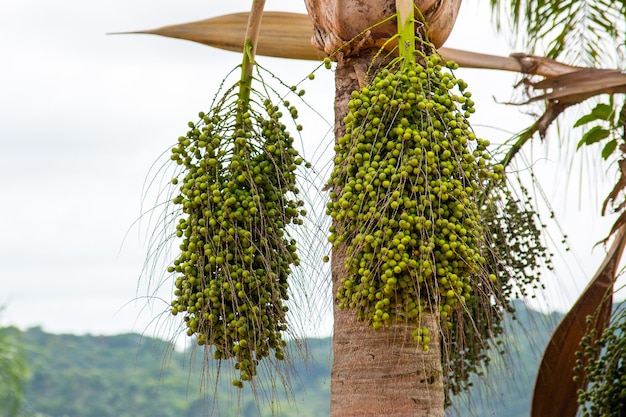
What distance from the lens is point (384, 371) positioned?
2275 mm

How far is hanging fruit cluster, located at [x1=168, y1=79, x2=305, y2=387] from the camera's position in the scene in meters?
2.28

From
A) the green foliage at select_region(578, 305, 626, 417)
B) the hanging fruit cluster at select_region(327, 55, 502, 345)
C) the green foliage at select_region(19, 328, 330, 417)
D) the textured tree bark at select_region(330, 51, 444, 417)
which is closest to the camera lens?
the hanging fruit cluster at select_region(327, 55, 502, 345)

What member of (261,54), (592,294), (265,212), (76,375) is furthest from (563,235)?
(76,375)

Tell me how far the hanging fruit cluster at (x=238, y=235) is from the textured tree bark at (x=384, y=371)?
178 millimetres

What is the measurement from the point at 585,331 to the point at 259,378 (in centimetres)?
205

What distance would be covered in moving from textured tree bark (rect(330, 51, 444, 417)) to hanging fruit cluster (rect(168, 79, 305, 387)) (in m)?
0.18

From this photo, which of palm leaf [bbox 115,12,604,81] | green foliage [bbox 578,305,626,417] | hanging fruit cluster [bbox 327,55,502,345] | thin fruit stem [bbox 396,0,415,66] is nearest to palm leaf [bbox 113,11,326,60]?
palm leaf [bbox 115,12,604,81]

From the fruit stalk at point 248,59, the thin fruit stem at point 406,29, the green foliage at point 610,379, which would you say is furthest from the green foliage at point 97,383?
the thin fruit stem at point 406,29

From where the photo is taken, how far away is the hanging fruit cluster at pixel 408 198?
6.53 ft

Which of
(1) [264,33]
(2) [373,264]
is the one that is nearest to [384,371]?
(2) [373,264]

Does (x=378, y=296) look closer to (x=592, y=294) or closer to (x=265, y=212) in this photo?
(x=265, y=212)

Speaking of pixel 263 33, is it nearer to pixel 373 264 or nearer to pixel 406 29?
pixel 406 29

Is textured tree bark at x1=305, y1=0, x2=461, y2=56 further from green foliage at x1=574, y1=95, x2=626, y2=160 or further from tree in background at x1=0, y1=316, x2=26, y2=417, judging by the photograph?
tree in background at x1=0, y1=316, x2=26, y2=417

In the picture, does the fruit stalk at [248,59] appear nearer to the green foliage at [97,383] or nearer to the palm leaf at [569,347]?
the palm leaf at [569,347]
